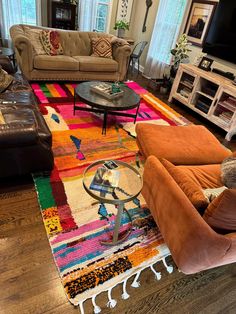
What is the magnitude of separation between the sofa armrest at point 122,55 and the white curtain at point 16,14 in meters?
2.05

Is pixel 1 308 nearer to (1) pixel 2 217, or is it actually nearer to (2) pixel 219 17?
(1) pixel 2 217

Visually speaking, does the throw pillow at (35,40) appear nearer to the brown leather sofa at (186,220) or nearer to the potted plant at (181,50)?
the potted plant at (181,50)

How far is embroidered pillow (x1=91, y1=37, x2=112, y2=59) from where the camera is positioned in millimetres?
4246

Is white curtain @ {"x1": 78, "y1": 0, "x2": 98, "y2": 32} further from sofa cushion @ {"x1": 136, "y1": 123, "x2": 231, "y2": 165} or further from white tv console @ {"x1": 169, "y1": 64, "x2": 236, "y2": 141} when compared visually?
sofa cushion @ {"x1": 136, "y1": 123, "x2": 231, "y2": 165}

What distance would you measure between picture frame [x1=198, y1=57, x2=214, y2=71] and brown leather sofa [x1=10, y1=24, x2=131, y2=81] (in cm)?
133

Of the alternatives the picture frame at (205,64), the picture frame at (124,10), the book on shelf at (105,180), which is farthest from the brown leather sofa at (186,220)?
the picture frame at (124,10)

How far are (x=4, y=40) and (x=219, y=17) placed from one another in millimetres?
4207

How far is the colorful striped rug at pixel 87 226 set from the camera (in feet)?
4.69

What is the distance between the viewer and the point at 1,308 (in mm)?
1231

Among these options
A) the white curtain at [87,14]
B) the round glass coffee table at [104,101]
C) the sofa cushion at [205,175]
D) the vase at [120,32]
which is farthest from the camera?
the vase at [120,32]

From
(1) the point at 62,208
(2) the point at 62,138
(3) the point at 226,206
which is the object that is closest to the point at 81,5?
(2) the point at 62,138

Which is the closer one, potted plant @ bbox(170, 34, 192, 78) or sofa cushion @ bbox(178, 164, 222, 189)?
sofa cushion @ bbox(178, 164, 222, 189)

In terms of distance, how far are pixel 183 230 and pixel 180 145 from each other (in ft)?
3.39

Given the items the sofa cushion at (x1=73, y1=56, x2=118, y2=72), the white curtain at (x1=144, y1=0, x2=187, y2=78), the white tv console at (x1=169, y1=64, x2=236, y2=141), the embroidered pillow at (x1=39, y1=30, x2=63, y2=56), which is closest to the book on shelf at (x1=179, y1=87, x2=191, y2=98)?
the white tv console at (x1=169, y1=64, x2=236, y2=141)
